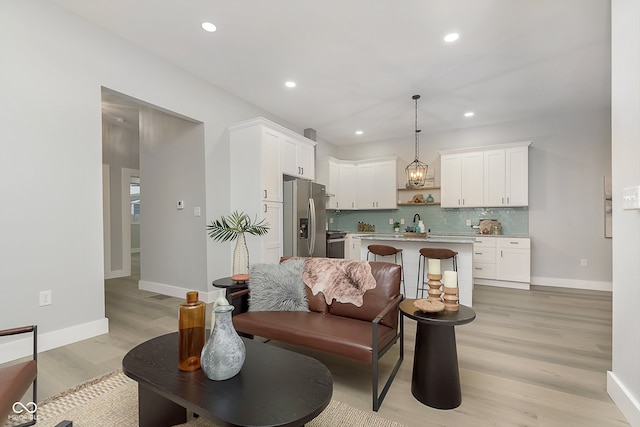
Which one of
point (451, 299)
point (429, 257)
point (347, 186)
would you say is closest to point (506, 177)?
point (429, 257)

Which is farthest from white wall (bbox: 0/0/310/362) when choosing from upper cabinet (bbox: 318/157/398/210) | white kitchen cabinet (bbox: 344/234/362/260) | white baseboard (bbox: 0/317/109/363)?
white kitchen cabinet (bbox: 344/234/362/260)

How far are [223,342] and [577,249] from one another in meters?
6.05

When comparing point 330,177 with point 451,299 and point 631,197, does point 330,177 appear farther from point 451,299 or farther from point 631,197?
point 631,197

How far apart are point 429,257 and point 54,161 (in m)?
4.06

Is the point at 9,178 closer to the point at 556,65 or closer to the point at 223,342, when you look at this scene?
the point at 223,342

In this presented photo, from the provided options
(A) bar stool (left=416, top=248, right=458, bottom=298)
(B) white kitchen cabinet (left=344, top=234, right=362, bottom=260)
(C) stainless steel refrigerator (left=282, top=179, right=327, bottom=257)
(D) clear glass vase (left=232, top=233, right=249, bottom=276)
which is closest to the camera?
(D) clear glass vase (left=232, top=233, right=249, bottom=276)

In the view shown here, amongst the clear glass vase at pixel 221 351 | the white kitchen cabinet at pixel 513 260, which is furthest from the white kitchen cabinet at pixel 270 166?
the white kitchen cabinet at pixel 513 260

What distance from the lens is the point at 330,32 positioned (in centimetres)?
300

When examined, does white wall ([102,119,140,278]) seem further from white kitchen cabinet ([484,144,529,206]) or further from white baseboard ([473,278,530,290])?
white kitchen cabinet ([484,144,529,206])

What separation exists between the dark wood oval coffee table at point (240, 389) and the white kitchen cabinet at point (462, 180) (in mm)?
5010

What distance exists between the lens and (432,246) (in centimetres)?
411

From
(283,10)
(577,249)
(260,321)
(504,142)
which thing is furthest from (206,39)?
(577,249)

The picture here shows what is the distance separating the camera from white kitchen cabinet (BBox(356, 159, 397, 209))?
6.37 m

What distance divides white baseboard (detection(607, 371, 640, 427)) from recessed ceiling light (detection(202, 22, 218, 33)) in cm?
423
